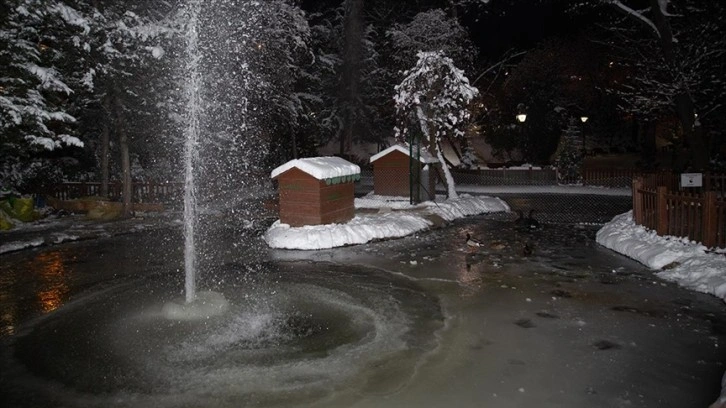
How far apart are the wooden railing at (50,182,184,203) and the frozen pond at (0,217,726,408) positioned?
11.8 meters

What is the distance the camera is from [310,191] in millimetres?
15570

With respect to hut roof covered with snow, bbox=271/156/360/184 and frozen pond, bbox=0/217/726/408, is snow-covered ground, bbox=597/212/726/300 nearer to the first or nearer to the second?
frozen pond, bbox=0/217/726/408

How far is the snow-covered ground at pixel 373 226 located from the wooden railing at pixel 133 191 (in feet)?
30.7

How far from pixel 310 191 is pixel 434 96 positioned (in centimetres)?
1028

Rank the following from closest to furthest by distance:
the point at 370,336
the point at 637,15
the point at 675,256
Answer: the point at 370,336, the point at 675,256, the point at 637,15

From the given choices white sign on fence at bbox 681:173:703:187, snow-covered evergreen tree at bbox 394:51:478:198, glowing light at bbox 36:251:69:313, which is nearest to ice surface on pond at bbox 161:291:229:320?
glowing light at bbox 36:251:69:313

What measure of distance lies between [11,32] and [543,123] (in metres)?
36.1

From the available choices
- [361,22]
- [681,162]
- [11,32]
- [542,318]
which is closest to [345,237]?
[542,318]

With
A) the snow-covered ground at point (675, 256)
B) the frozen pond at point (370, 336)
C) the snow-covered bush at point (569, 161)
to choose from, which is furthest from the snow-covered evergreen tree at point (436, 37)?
the frozen pond at point (370, 336)

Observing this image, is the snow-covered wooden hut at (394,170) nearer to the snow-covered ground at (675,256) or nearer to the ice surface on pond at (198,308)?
the snow-covered ground at (675,256)

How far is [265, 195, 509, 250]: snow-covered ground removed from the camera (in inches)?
585

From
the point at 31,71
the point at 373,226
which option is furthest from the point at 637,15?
the point at 31,71

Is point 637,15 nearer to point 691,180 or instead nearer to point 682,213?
point 691,180

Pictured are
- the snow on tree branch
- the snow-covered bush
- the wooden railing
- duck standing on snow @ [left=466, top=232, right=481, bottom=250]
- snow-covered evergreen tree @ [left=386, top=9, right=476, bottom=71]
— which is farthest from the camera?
the snow-covered bush
